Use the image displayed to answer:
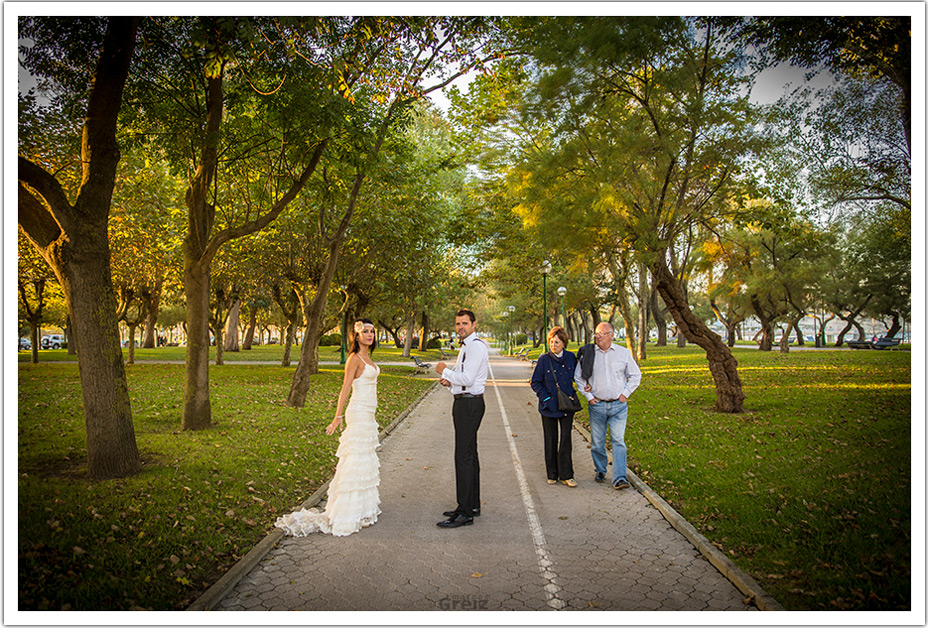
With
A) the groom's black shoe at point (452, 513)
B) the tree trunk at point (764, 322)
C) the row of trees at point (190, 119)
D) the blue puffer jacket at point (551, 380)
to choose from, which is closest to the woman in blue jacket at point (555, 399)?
the blue puffer jacket at point (551, 380)

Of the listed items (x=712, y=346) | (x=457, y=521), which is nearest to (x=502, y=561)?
(x=457, y=521)

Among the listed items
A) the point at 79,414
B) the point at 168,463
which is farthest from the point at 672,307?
the point at 79,414

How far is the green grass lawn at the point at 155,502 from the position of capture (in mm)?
3916

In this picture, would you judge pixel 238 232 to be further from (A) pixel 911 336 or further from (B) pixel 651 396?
(B) pixel 651 396

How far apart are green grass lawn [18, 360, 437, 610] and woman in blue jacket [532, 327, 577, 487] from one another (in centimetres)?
322

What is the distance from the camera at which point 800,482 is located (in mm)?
6516

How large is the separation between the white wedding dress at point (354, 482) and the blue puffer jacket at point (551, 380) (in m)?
2.54

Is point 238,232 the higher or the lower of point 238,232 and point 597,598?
the higher

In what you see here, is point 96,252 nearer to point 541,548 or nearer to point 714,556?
point 541,548

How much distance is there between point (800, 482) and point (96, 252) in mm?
8716

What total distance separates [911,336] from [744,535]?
89.5 inches

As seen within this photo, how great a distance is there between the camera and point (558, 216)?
1280cm

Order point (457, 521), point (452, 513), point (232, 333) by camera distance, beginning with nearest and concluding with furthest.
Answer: point (457, 521), point (452, 513), point (232, 333)

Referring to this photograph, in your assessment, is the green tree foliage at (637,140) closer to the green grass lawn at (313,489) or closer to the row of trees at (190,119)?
the row of trees at (190,119)
